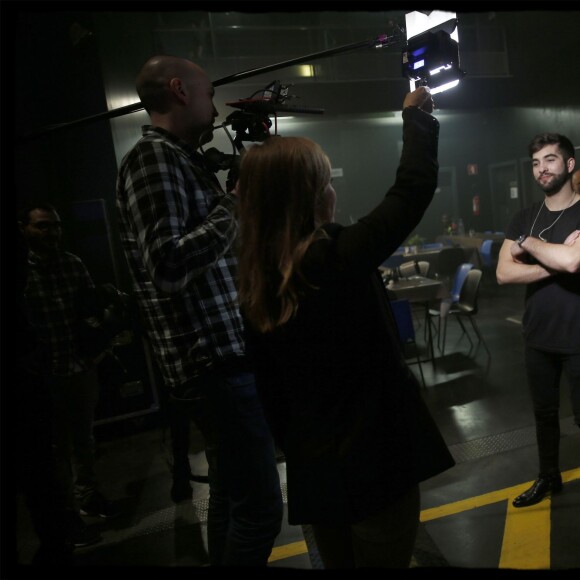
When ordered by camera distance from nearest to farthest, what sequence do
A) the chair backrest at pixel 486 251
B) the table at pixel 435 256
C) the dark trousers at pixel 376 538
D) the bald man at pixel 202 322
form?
the dark trousers at pixel 376 538 → the bald man at pixel 202 322 → the table at pixel 435 256 → the chair backrest at pixel 486 251

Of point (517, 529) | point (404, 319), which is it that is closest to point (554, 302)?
point (517, 529)

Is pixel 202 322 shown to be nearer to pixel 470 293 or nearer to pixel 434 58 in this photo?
pixel 434 58

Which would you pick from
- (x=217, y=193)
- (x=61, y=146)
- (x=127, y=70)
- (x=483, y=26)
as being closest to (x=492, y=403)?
(x=217, y=193)

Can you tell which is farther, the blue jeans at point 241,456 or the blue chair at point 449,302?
the blue chair at point 449,302

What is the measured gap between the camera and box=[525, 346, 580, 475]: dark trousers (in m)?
2.07

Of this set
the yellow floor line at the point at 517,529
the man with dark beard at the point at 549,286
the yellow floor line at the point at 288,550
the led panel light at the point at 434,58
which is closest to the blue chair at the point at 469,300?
the yellow floor line at the point at 517,529

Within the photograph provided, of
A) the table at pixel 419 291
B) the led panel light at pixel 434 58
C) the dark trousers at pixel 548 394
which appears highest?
the led panel light at pixel 434 58

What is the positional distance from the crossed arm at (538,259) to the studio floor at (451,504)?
1.07 meters

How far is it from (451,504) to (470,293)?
276cm

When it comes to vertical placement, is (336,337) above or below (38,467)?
above

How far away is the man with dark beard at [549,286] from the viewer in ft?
6.59

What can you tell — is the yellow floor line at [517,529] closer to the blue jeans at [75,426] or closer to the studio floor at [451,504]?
the studio floor at [451,504]

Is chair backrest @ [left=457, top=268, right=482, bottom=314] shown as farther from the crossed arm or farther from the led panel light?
the led panel light

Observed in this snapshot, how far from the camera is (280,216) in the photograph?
1.05 metres
